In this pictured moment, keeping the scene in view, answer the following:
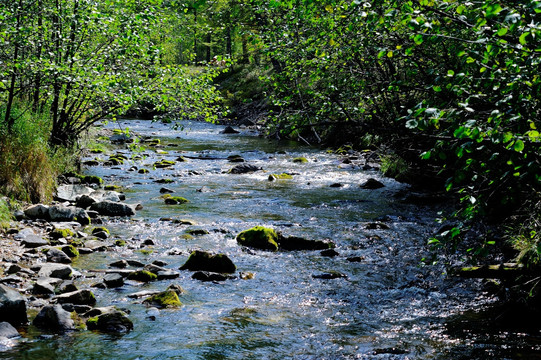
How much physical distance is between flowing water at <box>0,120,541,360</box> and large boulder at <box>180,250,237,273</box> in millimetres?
270

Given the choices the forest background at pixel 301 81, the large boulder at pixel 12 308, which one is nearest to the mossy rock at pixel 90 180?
the forest background at pixel 301 81

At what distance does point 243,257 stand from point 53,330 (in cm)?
483

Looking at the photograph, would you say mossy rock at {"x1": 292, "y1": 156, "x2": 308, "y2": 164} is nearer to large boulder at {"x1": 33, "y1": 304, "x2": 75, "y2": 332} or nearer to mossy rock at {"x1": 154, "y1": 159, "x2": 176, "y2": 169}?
mossy rock at {"x1": 154, "y1": 159, "x2": 176, "y2": 169}

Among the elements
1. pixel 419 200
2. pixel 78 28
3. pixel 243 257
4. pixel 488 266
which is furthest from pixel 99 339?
pixel 419 200

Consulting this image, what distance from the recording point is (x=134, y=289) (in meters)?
8.47

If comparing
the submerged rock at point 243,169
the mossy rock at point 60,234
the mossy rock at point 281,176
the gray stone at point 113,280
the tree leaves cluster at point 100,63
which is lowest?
the gray stone at point 113,280

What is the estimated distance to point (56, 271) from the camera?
28.3ft

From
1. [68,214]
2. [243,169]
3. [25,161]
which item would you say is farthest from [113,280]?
[243,169]

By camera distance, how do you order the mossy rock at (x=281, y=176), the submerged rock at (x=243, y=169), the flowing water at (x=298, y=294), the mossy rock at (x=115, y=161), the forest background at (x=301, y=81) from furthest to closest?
the mossy rock at (x=115, y=161) → the submerged rock at (x=243, y=169) → the mossy rock at (x=281, y=176) → the flowing water at (x=298, y=294) → the forest background at (x=301, y=81)

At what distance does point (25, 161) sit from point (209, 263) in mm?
6301

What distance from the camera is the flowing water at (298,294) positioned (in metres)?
6.44

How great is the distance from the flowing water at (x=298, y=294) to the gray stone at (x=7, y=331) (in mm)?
203

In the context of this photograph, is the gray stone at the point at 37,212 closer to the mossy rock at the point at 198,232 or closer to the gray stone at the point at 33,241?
the gray stone at the point at 33,241

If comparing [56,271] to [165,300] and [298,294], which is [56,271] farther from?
[298,294]
